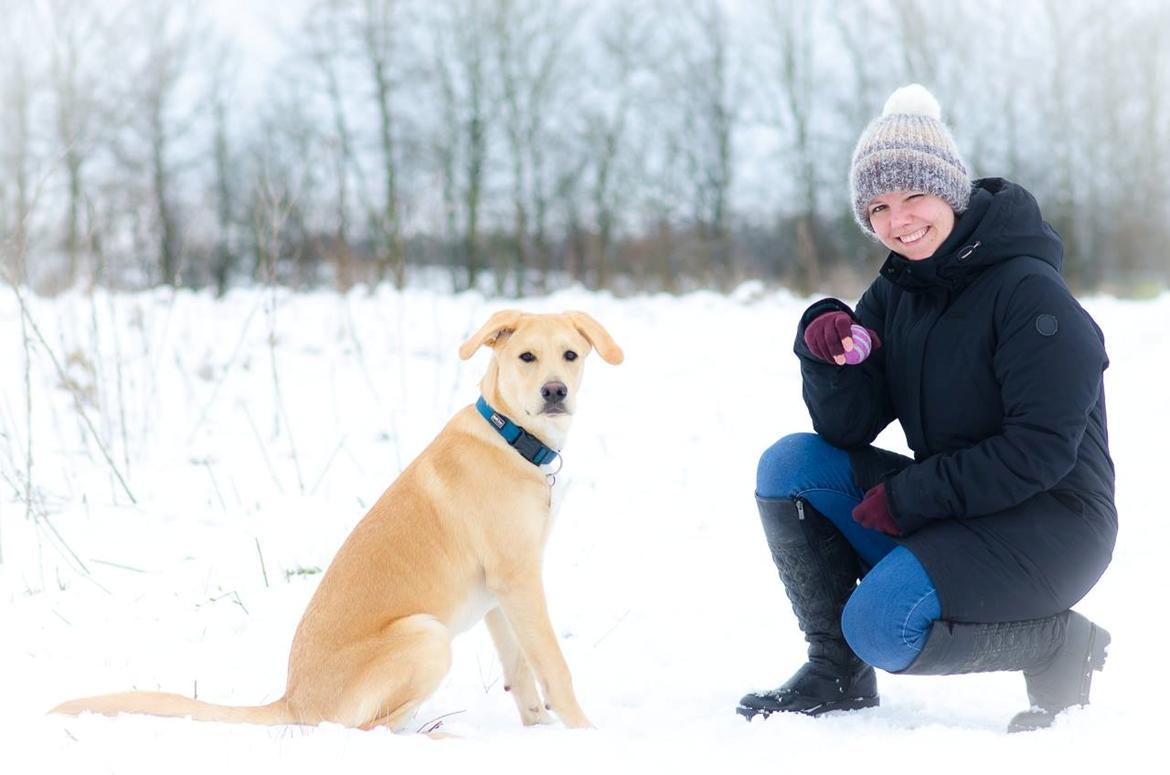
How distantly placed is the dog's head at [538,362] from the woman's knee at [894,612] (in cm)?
105

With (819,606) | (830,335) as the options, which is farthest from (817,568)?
(830,335)

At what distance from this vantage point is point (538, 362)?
3082 millimetres

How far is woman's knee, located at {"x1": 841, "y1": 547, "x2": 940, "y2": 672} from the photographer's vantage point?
2430mm

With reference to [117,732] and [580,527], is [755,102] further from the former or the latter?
[117,732]

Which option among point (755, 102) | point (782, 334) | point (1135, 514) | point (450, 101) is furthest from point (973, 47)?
point (1135, 514)

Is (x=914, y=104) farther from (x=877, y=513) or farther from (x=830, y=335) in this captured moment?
(x=877, y=513)

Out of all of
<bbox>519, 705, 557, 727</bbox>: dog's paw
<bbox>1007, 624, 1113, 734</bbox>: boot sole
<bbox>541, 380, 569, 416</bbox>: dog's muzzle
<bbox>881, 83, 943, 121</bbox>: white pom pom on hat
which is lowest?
<bbox>519, 705, 557, 727</bbox>: dog's paw

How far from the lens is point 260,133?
25.6 meters

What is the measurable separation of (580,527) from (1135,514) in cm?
258

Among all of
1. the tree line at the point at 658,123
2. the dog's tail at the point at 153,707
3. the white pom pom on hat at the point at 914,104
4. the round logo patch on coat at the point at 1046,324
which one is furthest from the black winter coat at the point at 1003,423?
the tree line at the point at 658,123

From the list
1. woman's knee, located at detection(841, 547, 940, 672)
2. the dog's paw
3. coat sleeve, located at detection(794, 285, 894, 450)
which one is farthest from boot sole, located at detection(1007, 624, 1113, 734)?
the dog's paw

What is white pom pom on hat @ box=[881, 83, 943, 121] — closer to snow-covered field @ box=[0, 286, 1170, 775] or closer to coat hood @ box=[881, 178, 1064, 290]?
coat hood @ box=[881, 178, 1064, 290]

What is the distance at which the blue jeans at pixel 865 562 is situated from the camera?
244 centimetres

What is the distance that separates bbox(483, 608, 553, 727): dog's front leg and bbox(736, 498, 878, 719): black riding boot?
63cm
